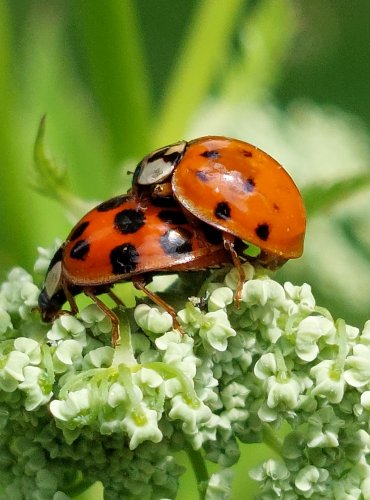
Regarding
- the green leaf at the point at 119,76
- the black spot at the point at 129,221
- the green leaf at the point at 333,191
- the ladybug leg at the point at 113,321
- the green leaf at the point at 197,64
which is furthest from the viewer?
the green leaf at the point at 197,64

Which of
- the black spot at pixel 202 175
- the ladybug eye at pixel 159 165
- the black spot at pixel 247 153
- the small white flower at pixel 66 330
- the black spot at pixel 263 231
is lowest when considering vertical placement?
the small white flower at pixel 66 330

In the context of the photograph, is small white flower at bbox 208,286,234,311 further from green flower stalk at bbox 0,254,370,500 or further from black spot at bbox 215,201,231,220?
black spot at bbox 215,201,231,220

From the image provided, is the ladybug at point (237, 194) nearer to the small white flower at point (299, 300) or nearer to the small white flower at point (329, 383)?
the small white flower at point (299, 300)

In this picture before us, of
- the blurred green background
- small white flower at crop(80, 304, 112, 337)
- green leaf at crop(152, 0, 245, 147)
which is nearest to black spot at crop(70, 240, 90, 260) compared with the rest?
small white flower at crop(80, 304, 112, 337)

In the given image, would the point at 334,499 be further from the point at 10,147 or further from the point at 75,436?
the point at 10,147

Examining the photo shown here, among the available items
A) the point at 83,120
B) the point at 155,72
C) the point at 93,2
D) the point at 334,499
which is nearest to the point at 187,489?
the point at 334,499

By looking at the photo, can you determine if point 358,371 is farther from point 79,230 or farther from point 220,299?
point 79,230

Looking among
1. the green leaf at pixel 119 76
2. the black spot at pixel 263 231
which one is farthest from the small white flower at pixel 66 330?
the green leaf at pixel 119 76
